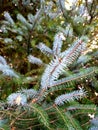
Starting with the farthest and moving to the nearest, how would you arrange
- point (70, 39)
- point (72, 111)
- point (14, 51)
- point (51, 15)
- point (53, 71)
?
point (14, 51) < point (51, 15) < point (70, 39) < point (72, 111) < point (53, 71)

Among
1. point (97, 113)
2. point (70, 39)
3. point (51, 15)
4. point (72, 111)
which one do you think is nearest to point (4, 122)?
point (72, 111)

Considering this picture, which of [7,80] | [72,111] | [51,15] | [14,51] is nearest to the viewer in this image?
[72,111]

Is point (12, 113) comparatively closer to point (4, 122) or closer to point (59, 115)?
point (4, 122)

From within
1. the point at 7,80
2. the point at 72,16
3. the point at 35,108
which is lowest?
the point at 35,108

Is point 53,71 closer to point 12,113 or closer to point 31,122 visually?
point 12,113

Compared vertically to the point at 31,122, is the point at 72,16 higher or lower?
higher

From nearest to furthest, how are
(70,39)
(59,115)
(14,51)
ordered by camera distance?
(59,115) → (70,39) → (14,51)

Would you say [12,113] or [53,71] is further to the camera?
[12,113]

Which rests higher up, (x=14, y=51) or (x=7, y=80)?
(x=14, y=51)

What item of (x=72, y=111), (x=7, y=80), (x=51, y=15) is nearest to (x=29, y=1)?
(x=51, y=15)
